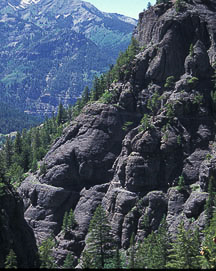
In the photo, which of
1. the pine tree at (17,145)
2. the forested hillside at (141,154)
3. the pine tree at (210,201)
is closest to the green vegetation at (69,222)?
the forested hillside at (141,154)

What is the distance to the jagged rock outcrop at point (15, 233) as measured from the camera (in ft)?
270

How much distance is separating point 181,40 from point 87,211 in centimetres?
5562

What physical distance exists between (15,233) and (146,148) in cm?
4078

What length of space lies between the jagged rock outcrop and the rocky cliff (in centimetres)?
1760

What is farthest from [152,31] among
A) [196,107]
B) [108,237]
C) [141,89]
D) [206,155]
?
[108,237]

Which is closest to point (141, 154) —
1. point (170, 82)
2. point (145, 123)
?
point (145, 123)

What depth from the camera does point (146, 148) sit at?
11288 cm

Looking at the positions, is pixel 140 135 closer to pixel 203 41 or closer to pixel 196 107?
pixel 196 107

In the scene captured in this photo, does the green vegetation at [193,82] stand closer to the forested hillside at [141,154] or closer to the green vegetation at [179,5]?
the forested hillside at [141,154]

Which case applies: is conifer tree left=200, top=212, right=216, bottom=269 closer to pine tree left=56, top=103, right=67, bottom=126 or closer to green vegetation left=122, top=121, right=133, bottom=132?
green vegetation left=122, top=121, right=133, bottom=132

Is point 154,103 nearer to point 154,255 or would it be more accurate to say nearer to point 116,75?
point 116,75

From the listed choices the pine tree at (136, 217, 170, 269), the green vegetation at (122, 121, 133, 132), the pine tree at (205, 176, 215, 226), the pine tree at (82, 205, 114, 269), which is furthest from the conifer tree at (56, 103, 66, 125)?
the pine tree at (136, 217, 170, 269)

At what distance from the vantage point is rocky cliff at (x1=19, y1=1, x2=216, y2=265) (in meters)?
107

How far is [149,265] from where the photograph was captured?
7394cm
